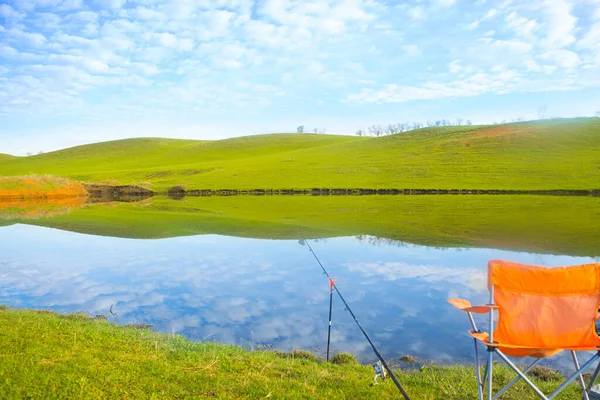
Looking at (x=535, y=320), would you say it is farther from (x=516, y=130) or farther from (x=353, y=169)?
(x=516, y=130)

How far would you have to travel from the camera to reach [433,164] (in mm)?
73062

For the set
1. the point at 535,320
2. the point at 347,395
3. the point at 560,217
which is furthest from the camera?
the point at 560,217

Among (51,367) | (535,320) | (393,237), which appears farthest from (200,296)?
(393,237)

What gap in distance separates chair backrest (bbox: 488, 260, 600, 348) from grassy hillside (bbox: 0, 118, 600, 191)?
2287 inches

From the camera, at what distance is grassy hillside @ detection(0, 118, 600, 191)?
63.3 metres

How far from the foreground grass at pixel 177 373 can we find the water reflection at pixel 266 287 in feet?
4.21

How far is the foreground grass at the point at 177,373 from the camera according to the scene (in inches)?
221

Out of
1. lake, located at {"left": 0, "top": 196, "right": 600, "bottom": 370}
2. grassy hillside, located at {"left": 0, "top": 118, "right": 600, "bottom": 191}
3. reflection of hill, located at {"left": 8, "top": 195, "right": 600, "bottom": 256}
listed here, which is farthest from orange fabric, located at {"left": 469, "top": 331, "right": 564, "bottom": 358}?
grassy hillside, located at {"left": 0, "top": 118, "right": 600, "bottom": 191}

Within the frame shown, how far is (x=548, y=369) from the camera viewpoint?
24.3ft

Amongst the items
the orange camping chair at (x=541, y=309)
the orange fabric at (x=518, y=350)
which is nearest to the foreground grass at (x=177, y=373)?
the orange fabric at (x=518, y=350)

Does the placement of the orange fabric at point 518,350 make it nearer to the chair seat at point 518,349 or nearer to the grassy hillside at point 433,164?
the chair seat at point 518,349

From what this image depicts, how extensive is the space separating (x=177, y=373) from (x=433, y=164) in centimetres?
7087

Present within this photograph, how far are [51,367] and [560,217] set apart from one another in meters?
32.0

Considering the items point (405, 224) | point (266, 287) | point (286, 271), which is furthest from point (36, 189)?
point (266, 287)
